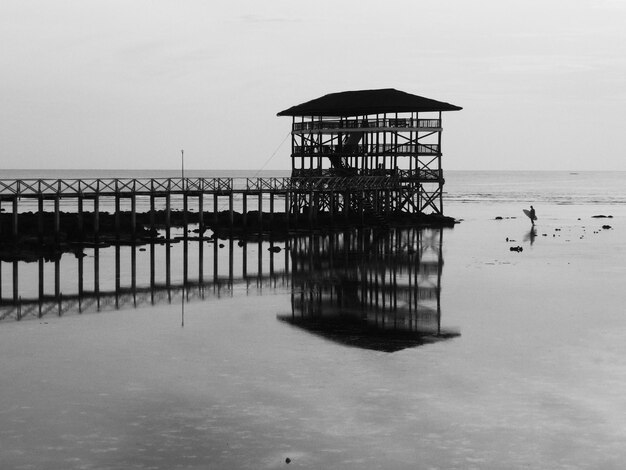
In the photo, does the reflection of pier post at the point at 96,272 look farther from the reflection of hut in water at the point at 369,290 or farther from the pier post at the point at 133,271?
the reflection of hut in water at the point at 369,290

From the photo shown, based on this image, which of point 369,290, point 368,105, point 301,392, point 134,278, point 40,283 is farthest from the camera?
point 368,105

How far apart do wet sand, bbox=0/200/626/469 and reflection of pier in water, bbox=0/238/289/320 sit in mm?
2259

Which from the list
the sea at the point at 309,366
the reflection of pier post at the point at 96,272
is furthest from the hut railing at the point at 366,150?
the sea at the point at 309,366

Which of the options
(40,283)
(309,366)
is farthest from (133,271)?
(309,366)

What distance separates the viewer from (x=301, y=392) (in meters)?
17.8

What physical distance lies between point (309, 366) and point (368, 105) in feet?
142

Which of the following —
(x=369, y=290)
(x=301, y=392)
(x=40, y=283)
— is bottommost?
(x=301, y=392)

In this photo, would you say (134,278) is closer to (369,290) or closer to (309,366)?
(369,290)

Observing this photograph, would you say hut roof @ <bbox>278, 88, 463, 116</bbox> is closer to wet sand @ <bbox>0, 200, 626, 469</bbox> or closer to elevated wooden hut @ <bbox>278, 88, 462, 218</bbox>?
elevated wooden hut @ <bbox>278, 88, 462, 218</bbox>

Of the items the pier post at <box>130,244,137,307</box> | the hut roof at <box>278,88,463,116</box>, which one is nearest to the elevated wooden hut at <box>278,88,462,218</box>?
the hut roof at <box>278,88,463,116</box>

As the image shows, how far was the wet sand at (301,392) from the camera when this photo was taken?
14.4 metres

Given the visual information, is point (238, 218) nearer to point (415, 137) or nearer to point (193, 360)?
point (415, 137)

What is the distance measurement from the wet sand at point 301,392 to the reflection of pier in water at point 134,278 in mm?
2259

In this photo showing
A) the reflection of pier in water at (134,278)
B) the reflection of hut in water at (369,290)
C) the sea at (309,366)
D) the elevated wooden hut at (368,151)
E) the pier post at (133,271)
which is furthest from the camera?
the elevated wooden hut at (368,151)
